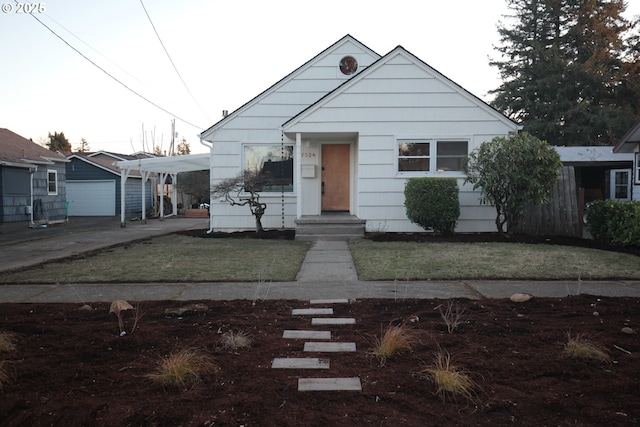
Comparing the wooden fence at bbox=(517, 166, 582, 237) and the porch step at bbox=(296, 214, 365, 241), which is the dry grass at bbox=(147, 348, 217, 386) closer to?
the porch step at bbox=(296, 214, 365, 241)

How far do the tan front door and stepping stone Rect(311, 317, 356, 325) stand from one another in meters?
10.0

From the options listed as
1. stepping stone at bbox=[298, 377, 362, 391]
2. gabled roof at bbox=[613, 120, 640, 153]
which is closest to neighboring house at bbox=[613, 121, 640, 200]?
gabled roof at bbox=[613, 120, 640, 153]

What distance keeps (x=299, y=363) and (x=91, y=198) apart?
91.3ft

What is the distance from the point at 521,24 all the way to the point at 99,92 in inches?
1114

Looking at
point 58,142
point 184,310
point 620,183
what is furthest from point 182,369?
point 58,142

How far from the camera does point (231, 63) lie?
61.2 ft

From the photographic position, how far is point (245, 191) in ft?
44.7

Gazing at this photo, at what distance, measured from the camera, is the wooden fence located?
41.3 ft

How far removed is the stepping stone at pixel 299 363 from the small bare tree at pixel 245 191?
939 cm

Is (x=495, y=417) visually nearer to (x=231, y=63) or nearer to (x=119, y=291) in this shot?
(x=119, y=291)

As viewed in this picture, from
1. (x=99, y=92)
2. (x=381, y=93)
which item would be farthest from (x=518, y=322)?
(x=99, y=92)

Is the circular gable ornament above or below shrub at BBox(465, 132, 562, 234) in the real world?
above

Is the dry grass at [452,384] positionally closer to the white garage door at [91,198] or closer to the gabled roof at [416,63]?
the gabled roof at [416,63]

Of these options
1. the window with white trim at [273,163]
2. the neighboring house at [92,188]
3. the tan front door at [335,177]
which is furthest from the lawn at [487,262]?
the neighboring house at [92,188]
